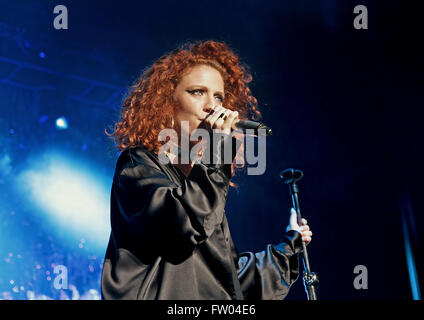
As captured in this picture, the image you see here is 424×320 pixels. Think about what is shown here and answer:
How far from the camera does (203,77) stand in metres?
1.88

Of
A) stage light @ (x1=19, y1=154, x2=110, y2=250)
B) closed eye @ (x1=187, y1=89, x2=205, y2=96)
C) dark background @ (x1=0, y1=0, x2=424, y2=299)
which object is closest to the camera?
closed eye @ (x1=187, y1=89, x2=205, y2=96)

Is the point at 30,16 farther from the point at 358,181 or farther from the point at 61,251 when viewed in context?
the point at 358,181

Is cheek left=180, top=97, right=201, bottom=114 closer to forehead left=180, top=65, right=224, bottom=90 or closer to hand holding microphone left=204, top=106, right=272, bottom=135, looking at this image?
forehead left=180, top=65, right=224, bottom=90

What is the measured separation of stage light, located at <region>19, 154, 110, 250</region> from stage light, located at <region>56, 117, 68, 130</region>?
0.90 ft

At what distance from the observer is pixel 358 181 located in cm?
372

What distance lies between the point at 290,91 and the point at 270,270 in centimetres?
263

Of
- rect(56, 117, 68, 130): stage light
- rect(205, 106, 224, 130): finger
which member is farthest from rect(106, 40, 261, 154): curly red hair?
rect(56, 117, 68, 130): stage light

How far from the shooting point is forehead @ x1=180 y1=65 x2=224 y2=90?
1.85m

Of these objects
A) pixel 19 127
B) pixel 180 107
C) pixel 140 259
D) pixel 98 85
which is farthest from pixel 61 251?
pixel 140 259

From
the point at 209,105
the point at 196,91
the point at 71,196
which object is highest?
the point at 71,196

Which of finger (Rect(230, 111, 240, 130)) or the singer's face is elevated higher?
the singer's face

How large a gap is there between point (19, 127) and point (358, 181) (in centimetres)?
312
